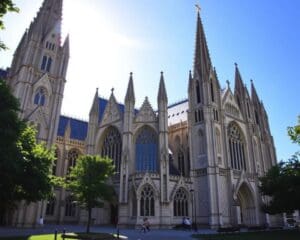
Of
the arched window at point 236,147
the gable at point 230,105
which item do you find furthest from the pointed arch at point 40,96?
the arched window at point 236,147

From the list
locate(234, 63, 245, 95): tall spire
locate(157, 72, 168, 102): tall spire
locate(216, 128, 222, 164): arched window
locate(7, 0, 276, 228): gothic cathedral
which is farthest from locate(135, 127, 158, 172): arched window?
locate(234, 63, 245, 95): tall spire

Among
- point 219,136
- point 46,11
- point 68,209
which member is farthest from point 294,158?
point 46,11

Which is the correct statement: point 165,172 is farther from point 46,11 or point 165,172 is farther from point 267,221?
point 46,11

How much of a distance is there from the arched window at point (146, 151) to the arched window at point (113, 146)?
3.74m

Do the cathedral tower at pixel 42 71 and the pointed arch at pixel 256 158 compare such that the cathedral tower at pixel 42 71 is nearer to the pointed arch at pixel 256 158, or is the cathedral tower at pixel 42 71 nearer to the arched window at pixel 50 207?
the arched window at pixel 50 207

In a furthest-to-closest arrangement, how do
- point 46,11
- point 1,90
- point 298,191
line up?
1. point 46,11
2. point 298,191
3. point 1,90

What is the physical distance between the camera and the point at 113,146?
46781 millimetres

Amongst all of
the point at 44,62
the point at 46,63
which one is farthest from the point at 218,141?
the point at 44,62

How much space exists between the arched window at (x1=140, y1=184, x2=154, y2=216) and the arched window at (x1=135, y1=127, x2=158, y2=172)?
387 centimetres

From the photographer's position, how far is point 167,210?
3712 cm

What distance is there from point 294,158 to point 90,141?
31.6 metres

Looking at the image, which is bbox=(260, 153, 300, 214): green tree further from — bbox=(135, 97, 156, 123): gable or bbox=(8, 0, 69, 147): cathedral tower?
bbox=(8, 0, 69, 147): cathedral tower

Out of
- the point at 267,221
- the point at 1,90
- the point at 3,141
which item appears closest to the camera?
the point at 3,141

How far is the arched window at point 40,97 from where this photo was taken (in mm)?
48531
